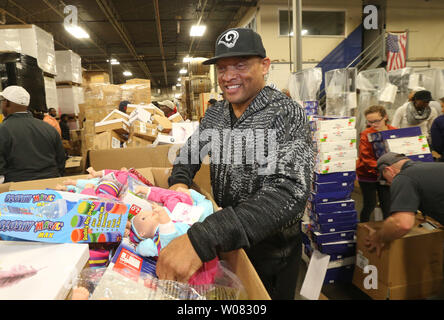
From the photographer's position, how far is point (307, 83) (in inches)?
169

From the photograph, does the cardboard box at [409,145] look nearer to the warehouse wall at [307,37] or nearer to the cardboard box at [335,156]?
the cardboard box at [335,156]

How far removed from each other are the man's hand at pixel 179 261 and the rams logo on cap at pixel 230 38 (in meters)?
0.71

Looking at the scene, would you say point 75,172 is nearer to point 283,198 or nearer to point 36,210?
point 36,210

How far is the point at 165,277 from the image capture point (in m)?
0.71

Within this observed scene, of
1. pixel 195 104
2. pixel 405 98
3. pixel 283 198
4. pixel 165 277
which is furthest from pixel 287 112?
pixel 195 104

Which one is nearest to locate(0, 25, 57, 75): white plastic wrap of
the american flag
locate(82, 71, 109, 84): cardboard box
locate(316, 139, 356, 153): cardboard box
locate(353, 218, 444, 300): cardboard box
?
locate(82, 71, 109, 84): cardboard box

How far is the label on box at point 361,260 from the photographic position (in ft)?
8.58

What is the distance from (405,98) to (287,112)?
5.74m

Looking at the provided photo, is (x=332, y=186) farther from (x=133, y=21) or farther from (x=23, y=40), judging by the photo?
(x=133, y=21)

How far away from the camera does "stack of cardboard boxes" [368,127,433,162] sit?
274 centimetres

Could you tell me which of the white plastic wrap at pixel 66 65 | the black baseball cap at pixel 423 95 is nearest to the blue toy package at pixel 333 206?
the black baseball cap at pixel 423 95

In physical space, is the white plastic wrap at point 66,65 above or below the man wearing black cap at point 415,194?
above

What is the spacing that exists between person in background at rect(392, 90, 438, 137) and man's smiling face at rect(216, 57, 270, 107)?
420 cm

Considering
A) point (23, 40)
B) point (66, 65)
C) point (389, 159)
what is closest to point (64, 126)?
point (66, 65)
